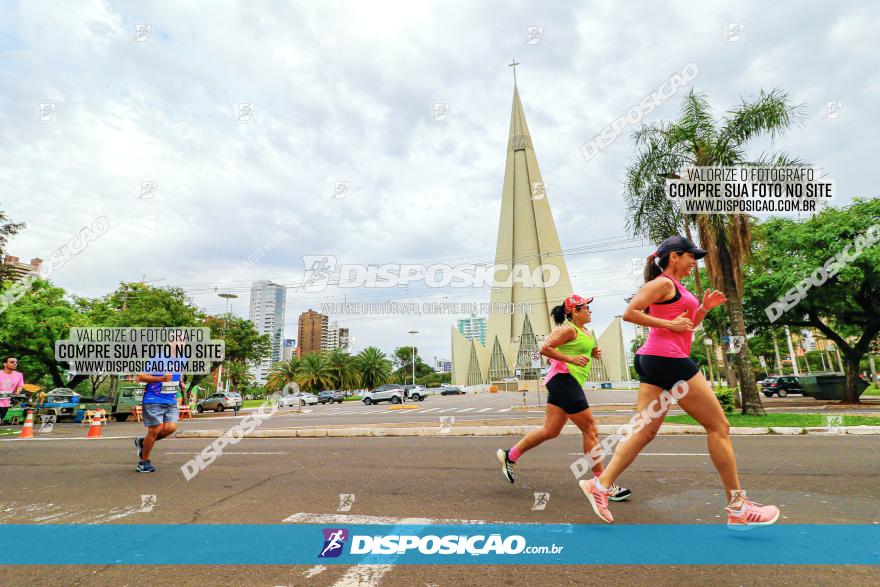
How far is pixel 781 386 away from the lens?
30031 mm

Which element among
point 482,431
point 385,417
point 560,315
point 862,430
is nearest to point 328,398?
point 385,417

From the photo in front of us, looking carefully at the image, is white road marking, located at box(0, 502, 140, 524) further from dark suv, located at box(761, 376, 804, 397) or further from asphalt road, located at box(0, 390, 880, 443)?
dark suv, located at box(761, 376, 804, 397)

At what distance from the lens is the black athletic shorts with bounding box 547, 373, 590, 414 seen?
173 inches

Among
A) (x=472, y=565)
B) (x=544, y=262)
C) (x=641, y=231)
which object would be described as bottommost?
(x=472, y=565)

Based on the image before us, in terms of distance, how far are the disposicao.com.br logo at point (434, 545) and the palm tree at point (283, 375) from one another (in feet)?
204

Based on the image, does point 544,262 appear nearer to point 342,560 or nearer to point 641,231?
point 641,231

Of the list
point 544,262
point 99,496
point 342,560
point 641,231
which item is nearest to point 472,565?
point 342,560

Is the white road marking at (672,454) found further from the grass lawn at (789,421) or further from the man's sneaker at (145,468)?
the man's sneaker at (145,468)

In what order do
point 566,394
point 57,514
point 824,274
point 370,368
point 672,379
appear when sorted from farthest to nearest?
1. point 370,368
2. point 824,274
3. point 566,394
4. point 57,514
5. point 672,379

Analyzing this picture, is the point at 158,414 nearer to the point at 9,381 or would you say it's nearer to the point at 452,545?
the point at 9,381

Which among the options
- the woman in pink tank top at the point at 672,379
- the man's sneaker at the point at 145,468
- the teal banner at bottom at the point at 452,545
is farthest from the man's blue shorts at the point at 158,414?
the woman in pink tank top at the point at 672,379

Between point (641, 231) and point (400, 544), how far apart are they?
13326 mm

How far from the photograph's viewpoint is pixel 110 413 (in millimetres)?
24266

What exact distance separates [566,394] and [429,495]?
1608 millimetres
